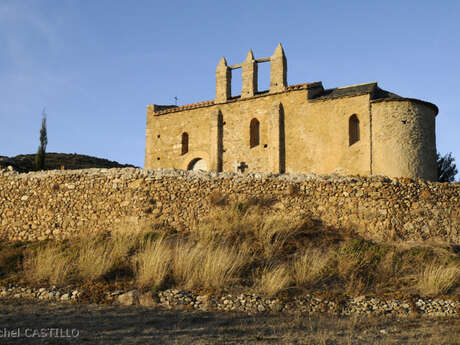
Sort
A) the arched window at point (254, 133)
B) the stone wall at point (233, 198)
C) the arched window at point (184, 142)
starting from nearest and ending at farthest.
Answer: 1. the stone wall at point (233, 198)
2. the arched window at point (254, 133)
3. the arched window at point (184, 142)

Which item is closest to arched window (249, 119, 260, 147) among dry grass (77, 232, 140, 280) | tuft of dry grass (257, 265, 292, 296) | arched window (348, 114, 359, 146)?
arched window (348, 114, 359, 146)

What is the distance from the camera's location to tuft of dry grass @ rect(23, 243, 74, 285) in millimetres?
9680

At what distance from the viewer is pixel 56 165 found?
27406 millimetres

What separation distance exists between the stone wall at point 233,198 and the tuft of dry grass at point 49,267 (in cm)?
221

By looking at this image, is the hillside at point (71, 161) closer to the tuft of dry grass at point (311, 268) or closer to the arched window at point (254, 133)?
the arched window at point (254, 133)

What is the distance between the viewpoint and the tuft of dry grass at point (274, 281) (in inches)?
343

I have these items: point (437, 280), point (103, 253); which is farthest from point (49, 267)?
point (437, 280)

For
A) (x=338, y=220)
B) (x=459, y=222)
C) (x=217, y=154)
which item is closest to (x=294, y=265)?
(x=338, y=220)

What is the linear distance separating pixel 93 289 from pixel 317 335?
4.89m

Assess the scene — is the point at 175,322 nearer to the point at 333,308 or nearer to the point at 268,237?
the point at 333,308

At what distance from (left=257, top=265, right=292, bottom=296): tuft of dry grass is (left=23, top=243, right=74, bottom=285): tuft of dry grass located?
14.6ft

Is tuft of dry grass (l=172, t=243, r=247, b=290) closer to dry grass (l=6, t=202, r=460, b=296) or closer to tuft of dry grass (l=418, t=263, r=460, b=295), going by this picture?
dry grass (l=6, t=202, r=460, b=296)

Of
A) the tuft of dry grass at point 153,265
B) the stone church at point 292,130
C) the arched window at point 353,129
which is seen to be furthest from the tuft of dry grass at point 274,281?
the arched window at point 353,129

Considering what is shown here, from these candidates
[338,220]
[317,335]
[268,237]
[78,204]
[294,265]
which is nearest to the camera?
[317,335]
